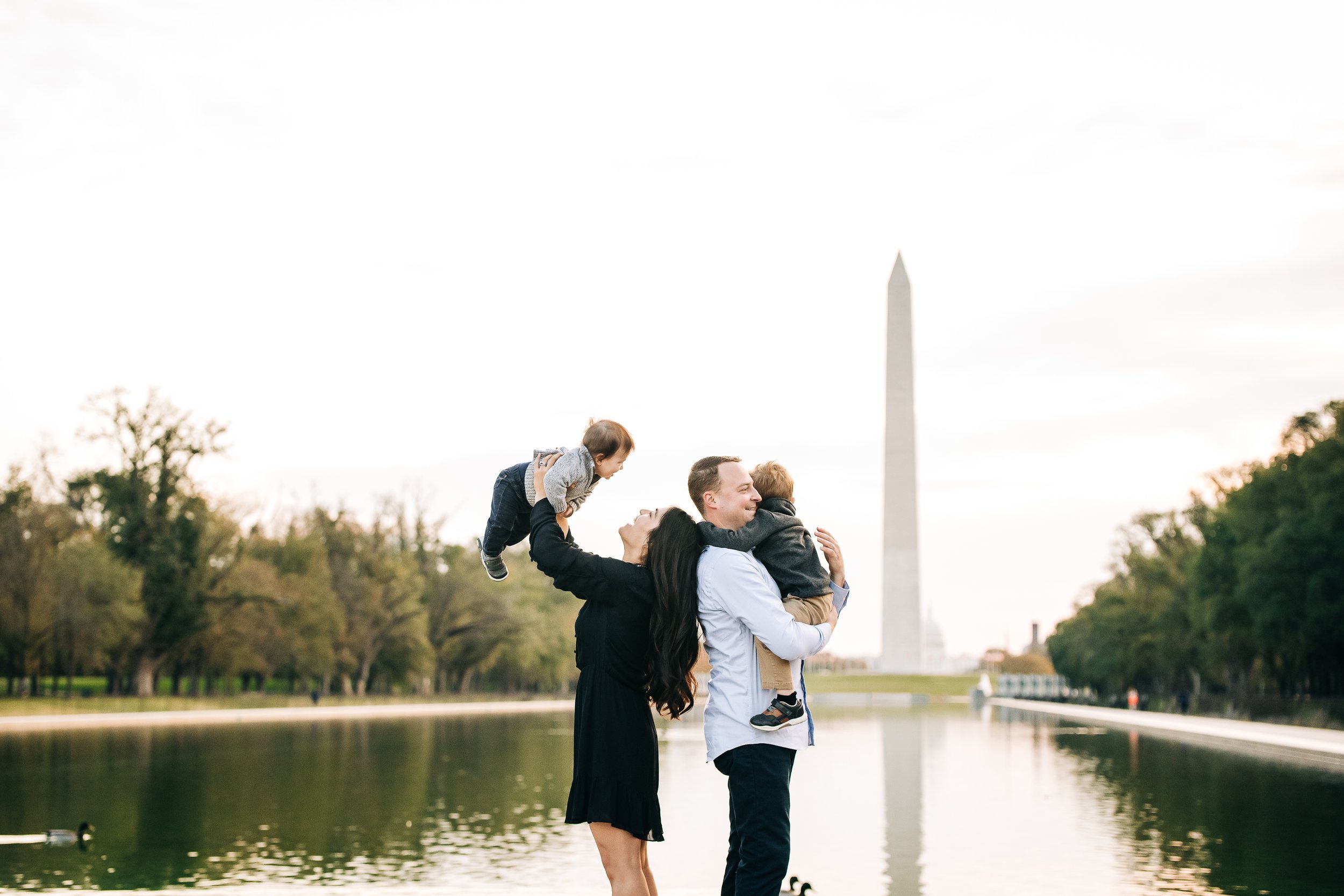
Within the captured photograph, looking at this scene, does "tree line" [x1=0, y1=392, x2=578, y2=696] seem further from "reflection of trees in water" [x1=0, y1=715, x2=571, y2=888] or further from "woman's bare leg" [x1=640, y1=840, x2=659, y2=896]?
"woman's bare leg" [x1=640, y1=840, x2=659, y2=896]

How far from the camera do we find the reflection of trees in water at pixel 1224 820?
35.2 feet

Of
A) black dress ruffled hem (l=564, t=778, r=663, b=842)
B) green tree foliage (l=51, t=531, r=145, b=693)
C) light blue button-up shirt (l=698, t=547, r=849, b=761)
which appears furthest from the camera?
green tree foliage (l=51, t=531, r=145, b=693)

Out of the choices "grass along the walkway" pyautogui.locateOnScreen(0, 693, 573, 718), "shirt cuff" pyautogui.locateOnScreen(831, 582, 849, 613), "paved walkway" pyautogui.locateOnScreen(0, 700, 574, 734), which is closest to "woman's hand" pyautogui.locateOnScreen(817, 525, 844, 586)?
"shirt cuff" pyautogui.locateOnScreen(831, 582, 849, 613)

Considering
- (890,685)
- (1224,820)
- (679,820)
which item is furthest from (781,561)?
(890,685)

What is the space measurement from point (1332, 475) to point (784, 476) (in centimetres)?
3508

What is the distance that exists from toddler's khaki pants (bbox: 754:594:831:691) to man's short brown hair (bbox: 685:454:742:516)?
1.48ft

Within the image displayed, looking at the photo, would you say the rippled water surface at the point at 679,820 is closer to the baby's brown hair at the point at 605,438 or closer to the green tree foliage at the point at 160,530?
the baby's brown hair at the point at 605,438

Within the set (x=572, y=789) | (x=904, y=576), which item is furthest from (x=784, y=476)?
(x=904, y=576)

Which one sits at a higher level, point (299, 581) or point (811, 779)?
point (299, 581)

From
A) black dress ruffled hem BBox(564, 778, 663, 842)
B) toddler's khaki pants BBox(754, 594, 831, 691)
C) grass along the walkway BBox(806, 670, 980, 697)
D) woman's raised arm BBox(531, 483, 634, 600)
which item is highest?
woman's raised arm BBox(531, 483, 634, 600)

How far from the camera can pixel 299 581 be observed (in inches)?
2301

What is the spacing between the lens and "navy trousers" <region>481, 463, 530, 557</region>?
16.8ft

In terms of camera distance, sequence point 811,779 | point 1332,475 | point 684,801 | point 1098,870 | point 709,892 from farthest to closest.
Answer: point 1332,475
point 811,779
point 684,801
point 1098,870
point 709,892

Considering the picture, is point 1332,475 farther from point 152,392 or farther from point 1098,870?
point 152,392
